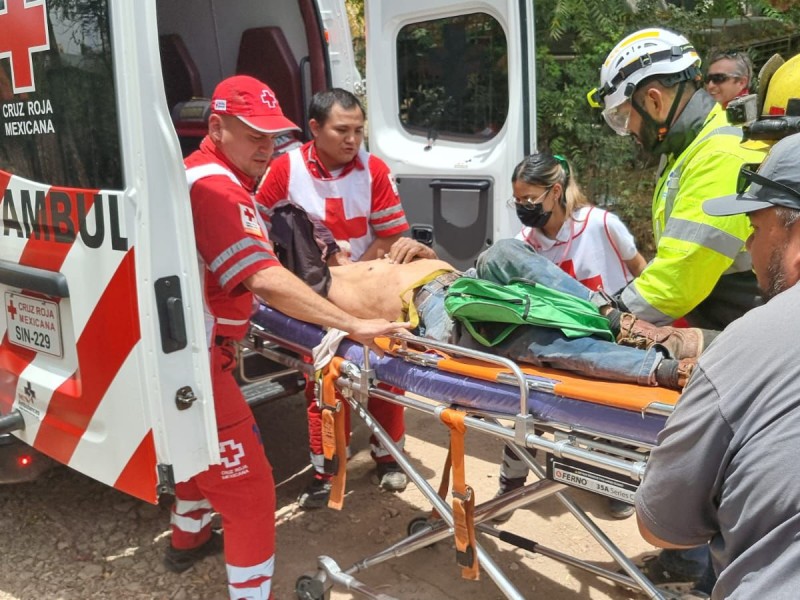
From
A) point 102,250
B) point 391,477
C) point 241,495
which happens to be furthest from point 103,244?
point 391,477

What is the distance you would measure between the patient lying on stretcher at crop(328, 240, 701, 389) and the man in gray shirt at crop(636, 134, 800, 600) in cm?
73

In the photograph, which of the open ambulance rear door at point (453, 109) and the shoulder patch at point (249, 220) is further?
the open ambulance rear door at point (453, 109)

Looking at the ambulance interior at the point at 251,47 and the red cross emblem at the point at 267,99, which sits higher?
the ambulance interior at the point at 251,47

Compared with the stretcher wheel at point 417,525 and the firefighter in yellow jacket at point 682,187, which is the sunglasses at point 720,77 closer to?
the firefighter in yellow jacket at point 682,187

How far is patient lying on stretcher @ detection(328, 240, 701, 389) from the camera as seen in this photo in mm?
2062

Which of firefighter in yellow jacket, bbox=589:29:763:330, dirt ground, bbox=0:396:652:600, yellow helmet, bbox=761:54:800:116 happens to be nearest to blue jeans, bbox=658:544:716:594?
dirt ground, bbox=0:396:652:600

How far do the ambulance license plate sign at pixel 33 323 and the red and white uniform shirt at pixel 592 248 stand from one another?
188 centimetres

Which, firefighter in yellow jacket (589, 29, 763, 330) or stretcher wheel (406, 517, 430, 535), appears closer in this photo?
firefighter in yellow jacket (589, 29, 763, 330)

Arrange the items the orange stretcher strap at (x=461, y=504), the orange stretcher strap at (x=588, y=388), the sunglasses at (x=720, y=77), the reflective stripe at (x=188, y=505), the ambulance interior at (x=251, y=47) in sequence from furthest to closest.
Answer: the sunglasses at (x=720, y=77), the ambulance interior at (x=251, y=47), the reflective stripe at (x=188, y=505), the orange stretcher strap at (x=461, y=504), the orange stretcher strap at (x=588, y=388)

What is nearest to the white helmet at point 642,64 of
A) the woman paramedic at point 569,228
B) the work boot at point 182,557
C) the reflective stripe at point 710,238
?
the woman paramedic at point 569,228

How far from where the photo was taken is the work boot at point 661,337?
212cm

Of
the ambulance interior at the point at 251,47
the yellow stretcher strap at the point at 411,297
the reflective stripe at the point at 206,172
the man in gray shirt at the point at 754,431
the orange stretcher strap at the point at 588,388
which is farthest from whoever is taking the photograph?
the ambulance interior at the point at 251,47

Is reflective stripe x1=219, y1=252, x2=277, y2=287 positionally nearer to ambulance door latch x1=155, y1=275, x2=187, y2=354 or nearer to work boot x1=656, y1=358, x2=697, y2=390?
ambulance door latch x1=155, y1=275, x2=187, y2=354

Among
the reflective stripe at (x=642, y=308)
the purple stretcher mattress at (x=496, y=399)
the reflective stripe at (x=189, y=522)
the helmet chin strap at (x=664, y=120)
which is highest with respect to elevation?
the helmet chin strap at (x=664, y=120)
